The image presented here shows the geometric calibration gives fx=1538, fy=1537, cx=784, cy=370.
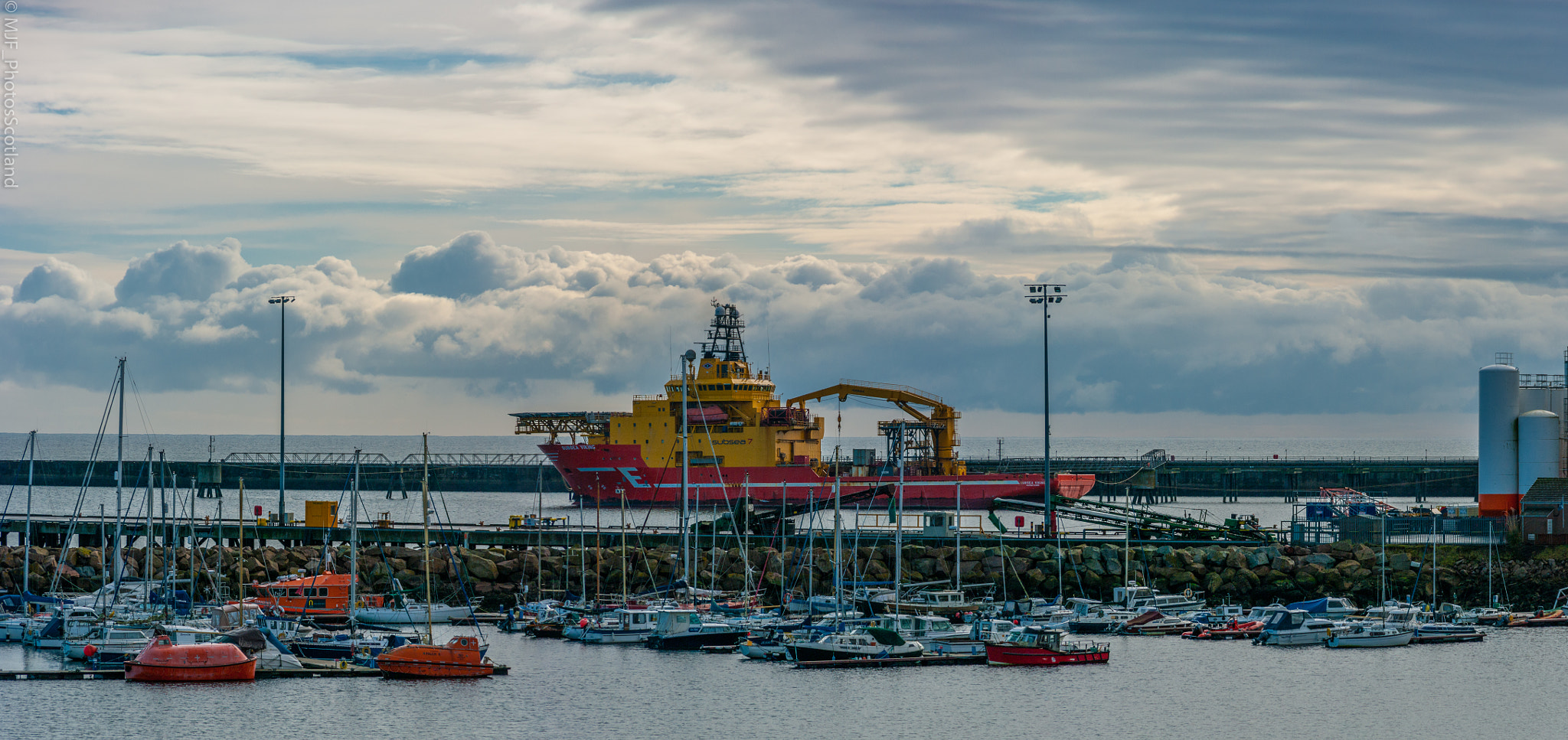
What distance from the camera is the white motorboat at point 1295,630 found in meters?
45.3

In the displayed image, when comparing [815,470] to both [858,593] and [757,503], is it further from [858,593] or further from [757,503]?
[858,593]

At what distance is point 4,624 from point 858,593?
2605 centimetres

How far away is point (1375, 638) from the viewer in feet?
148

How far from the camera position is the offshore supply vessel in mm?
84125

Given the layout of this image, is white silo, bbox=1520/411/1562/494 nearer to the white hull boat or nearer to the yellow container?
the white hull boat

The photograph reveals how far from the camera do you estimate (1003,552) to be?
5400cm

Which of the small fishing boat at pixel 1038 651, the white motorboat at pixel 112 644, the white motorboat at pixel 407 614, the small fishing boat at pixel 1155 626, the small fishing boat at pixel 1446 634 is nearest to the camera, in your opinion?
the white motorboat at pixel 112 644

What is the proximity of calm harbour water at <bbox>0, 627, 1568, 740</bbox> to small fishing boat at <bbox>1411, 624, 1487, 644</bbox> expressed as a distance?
5.80ft

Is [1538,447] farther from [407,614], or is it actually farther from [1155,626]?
[407,614]

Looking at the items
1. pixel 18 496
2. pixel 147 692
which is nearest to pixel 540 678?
pixel 147 692

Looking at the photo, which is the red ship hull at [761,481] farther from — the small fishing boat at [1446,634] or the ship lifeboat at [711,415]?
the small fishing boat at [1446,634]

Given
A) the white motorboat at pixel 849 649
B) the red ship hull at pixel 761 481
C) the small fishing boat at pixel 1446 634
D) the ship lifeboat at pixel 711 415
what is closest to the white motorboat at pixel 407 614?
the white motorboat at pixel 849 649

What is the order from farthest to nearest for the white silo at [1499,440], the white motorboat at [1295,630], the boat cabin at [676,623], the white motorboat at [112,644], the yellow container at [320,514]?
the yellow container at [320,514] < the white silo at [1499,440] < the white motorboat at [1295,630] < the boat cabin at [676,623] < the white motorboat at [112,644]

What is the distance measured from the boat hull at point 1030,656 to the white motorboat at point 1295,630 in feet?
20.6
